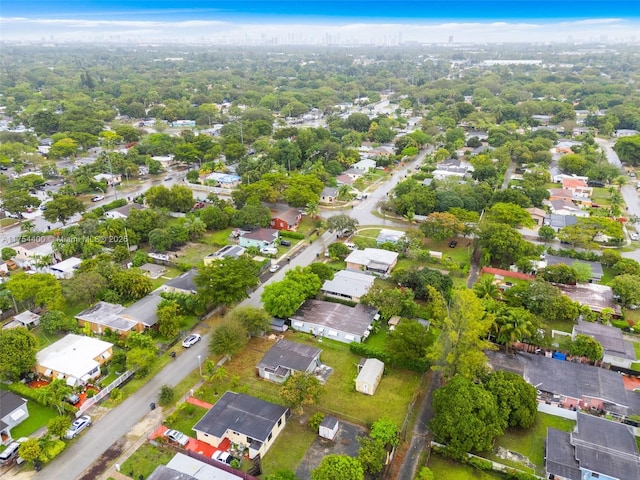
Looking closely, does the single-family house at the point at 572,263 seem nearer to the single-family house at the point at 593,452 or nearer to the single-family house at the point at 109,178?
the single-family house at the point at 593,452

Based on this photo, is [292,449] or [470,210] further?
[470,210]

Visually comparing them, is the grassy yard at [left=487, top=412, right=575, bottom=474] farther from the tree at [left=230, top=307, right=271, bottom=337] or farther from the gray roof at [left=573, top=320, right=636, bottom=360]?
the tree at [left=230, top=307, right=271, bottom=337]

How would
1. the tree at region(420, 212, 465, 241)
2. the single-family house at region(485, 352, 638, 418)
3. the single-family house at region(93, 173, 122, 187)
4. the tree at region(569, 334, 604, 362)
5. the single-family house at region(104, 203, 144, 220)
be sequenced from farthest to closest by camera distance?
the single-family house at region(93, 173, 122, 187) → the single-family house at region(104, 203, 144, 220) → the tree at region(420, 212, 465, 241) → the tree at region(569, 334, 604, 362) → the single-family house at region(485, 352, 638, 418)

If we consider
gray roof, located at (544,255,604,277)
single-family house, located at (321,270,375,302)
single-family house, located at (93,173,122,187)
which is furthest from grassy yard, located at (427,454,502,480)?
single-family house, located at (93,173,122,187)

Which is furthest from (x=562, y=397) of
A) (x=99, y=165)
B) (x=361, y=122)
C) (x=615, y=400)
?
(x=361, y=122)

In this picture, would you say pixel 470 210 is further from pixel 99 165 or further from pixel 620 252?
pixel 99 165

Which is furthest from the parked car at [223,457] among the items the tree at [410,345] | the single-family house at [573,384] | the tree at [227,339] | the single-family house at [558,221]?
the single-family house at [558,221]
